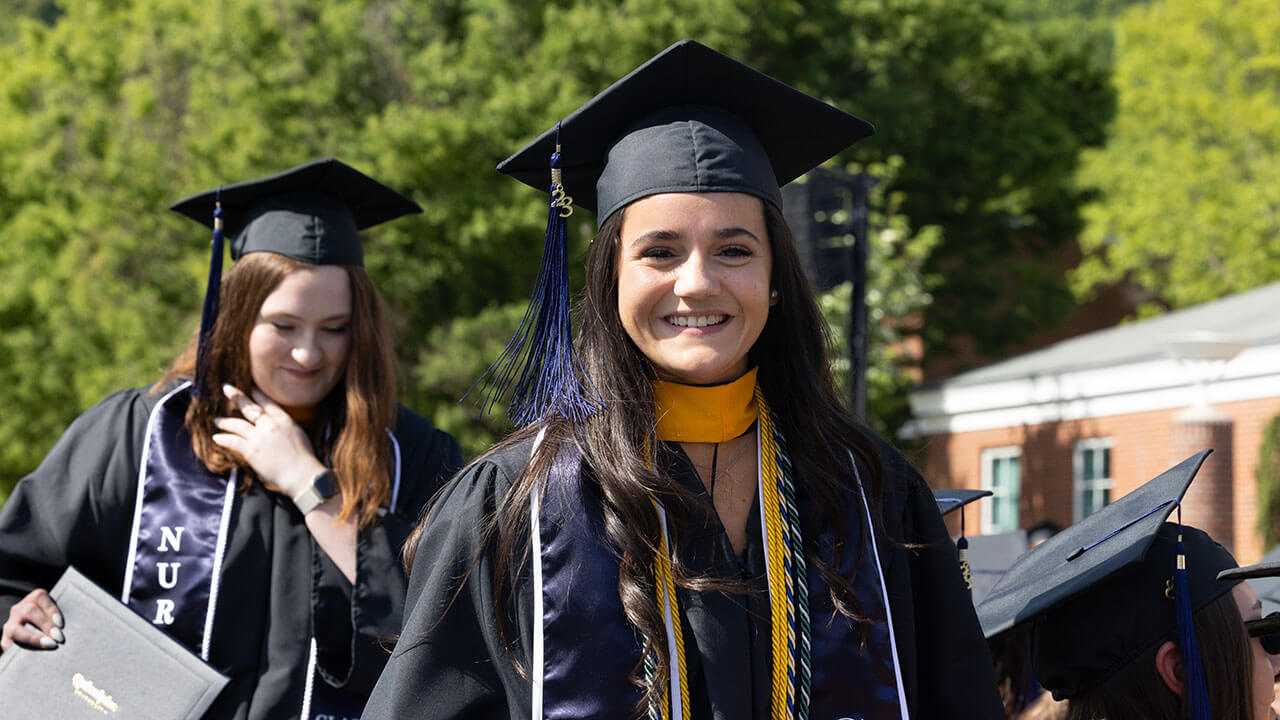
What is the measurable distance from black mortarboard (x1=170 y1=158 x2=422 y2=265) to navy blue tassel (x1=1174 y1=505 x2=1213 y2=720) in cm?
220

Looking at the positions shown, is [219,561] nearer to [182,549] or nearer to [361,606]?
[182,549]

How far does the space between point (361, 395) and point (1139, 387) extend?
14.2 metres

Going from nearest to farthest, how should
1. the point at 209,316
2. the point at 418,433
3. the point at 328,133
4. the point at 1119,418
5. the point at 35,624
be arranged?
1. the point at 35,624
2. the point at 209,316
3. the point at 418,433
4. the point at 328,133
5. the point at 1119,418

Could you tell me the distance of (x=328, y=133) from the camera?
15.0m

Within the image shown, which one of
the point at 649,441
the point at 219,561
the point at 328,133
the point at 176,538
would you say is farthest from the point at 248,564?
the point at 328,133

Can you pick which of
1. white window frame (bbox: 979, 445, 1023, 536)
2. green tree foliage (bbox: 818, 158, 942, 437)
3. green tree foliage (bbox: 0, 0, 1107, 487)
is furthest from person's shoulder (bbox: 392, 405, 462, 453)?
white window frame (bbox: 979, 445, 1023, 536)

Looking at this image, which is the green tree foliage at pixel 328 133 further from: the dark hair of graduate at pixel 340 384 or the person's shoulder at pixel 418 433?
the dark hair of graduate at pixel 340 384

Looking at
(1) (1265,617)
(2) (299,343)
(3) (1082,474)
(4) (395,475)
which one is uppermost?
(2) (299,343)

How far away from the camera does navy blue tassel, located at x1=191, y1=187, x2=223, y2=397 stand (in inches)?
147

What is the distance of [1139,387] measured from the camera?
16.4 metres

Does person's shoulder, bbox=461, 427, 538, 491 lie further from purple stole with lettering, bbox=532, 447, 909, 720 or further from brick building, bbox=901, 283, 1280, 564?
brick building, bbox=901, 283, 1280, 564

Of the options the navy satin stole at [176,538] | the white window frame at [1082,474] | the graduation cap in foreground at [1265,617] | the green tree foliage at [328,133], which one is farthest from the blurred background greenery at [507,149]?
the graduation cap in foreground at [1265,617]

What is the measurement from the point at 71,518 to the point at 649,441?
5.99 ft

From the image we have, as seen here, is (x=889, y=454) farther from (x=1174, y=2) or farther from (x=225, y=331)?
(x=1174, y=2)
